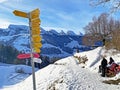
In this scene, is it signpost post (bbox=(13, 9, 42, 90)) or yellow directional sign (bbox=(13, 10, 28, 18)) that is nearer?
yellow directional sign (bbox=(13, 10, 28, 18))

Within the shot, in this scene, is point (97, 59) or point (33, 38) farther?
point (97, 59)

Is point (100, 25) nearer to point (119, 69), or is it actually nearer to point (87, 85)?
point (119, 69)

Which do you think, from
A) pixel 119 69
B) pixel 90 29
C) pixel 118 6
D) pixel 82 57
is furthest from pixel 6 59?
pixel 118 6

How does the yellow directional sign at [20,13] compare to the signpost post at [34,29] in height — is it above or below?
above

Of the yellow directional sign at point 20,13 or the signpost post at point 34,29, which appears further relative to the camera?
the signpost post at point 34,29

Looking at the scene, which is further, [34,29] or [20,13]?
[34,29]

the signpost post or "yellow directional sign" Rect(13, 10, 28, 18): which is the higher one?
"yellow directional sign" Rect(13, 10, 28, 18)

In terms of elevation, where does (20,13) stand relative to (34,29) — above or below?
above

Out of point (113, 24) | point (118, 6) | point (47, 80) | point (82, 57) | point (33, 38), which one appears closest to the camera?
point (33, 38)

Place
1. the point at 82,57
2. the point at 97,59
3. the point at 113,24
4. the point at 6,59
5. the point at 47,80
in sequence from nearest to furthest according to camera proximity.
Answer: the point at 47,80
the point at 97,59
the point at 82,57
the point at 113,24
the point at 6,59

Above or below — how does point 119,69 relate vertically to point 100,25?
below

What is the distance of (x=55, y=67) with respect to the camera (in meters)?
28.3

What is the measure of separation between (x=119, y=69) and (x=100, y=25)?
45.1 meters

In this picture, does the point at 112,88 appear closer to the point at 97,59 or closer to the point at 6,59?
the point at 97,59
